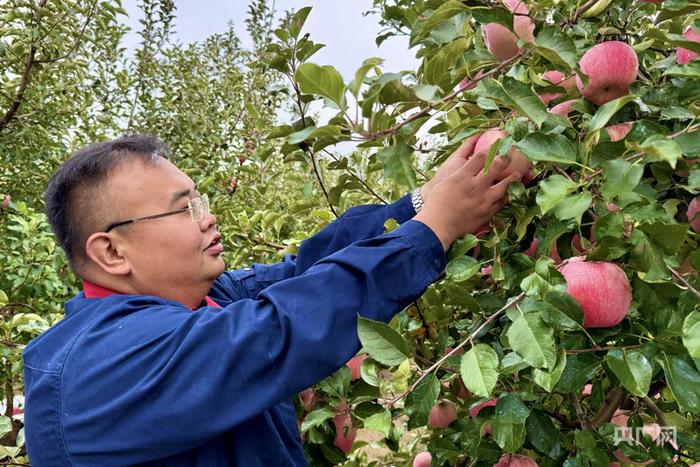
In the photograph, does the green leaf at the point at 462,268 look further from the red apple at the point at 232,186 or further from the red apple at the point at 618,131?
the red apple at the point at 232,186

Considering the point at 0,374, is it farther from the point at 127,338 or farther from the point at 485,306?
the point at 485,306

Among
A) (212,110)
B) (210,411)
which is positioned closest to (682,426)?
(210,411)

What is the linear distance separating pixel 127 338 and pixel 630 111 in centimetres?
86

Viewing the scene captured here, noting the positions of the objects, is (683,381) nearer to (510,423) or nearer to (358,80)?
(510,423)

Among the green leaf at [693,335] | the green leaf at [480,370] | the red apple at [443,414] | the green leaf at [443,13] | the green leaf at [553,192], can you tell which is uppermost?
the green leaf at [443,13]

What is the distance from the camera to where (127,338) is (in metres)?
1.03

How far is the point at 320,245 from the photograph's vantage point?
4.91 ft

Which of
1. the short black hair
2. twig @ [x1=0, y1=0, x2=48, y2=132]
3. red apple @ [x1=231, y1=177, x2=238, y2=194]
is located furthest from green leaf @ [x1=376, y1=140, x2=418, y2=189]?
red apple @ [x1=231, y1=177, x2=238, y2=194]

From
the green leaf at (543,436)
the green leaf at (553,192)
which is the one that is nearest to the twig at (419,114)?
the green leaf at (553,192)

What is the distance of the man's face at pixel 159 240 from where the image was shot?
1245mm

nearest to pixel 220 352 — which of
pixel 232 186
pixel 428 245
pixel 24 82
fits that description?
pixel 428 245

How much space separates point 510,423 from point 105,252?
815 millimetres

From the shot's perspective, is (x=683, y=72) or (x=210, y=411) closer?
(x=683, y=72)

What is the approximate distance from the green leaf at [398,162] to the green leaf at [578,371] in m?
0.35
